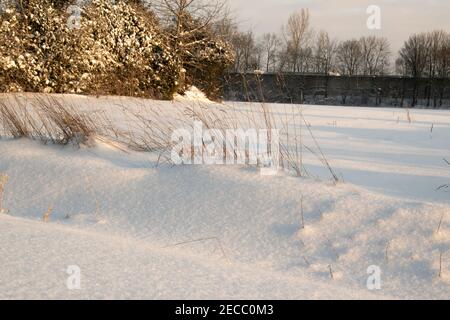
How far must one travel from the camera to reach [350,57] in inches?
1253

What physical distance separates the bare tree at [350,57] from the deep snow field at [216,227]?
29847 mm

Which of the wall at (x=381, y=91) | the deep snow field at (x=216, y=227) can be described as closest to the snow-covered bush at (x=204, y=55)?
the deep snow field at (x=216, y=227)

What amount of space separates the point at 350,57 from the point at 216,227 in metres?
31.8

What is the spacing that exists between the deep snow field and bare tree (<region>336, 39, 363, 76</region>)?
1175 inches

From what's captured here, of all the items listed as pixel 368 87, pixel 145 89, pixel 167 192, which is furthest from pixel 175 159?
pixel 368 87

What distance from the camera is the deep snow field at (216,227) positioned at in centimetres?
140

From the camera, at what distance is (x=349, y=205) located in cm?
228

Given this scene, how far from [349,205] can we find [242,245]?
1.95 ft

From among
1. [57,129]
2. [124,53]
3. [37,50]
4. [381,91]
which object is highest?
[124,53]

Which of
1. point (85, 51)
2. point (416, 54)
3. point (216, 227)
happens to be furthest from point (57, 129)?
point (416, 54)

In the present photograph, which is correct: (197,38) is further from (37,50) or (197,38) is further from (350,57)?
(350,57)

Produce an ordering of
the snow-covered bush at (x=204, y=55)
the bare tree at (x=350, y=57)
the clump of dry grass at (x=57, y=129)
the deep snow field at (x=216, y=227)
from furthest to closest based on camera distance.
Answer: the bare tree at (x=350, y=57), the snow-covered bush at (x=204, y=55), the clump of dry grass at (x=57, y=129), the deep snow field at (x=216, y=227)

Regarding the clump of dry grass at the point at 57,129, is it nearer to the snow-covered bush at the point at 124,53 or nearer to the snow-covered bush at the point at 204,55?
the snow-covered bush at the point at 124,53

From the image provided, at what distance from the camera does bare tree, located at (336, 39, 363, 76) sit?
3183cm
